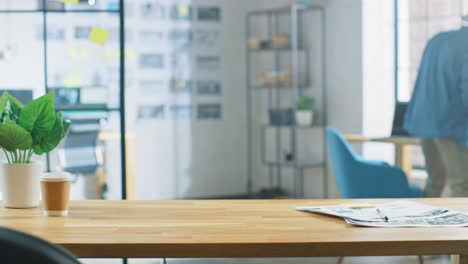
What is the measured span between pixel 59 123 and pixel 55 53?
14.6 ft

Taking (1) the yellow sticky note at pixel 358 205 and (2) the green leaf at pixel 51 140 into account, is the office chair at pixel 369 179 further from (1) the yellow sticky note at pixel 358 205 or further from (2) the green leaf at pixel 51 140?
(2) the green leaf at pixel 51 140

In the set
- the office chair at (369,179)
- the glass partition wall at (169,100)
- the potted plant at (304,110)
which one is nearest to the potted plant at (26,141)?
the office chair at (369,179)

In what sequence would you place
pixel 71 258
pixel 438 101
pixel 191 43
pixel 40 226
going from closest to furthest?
pixel 71 258, pixel 40 226, pixel 438 101, pixel 191 43

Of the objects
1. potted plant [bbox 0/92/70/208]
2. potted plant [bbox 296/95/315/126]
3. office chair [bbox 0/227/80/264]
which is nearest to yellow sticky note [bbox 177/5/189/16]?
potted plant [bbox 296/95/315/126]

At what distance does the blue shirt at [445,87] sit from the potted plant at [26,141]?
249cm

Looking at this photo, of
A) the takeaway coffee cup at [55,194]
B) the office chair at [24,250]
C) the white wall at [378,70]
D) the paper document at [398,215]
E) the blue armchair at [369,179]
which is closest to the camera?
the office chair at [24,250]

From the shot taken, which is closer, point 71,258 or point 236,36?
point 71,258

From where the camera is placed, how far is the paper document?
1762 mm

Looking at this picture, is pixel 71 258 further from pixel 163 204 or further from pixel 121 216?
pixel 163 204

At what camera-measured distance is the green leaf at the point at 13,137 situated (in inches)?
73.5

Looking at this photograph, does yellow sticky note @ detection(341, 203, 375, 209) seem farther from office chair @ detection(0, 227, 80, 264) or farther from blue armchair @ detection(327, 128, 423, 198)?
blue armchair @ detection(327, 128, 423, 198)

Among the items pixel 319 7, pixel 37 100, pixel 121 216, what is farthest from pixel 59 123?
pixel 319 7

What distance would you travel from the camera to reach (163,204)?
2.08 metres

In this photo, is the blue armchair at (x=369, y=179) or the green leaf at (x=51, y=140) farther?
the blue armchair at (x=369, y=179)
